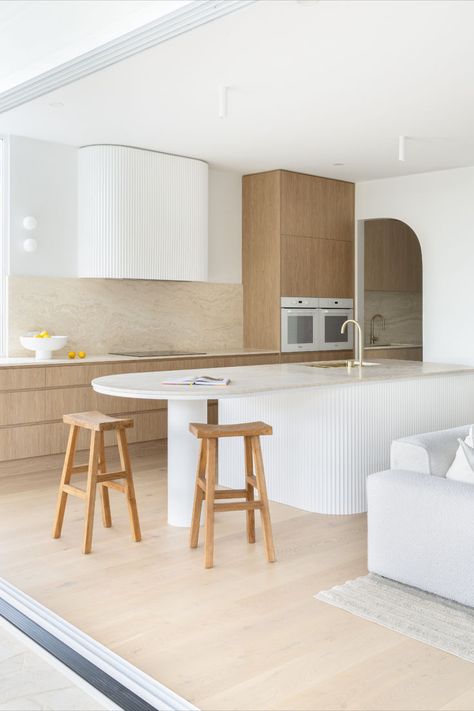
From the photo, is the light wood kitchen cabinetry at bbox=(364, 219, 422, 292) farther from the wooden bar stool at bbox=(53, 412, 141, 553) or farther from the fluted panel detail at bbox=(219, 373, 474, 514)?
the wooden bar stool at bbox=(53, 412, 141, 553)

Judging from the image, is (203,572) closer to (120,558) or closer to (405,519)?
(120,558)

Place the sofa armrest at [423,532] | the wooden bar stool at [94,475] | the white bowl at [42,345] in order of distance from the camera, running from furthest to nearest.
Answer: the white bowl at [42,345], the wooden bar stool at [94,475], the sofa armrest at [423,532]

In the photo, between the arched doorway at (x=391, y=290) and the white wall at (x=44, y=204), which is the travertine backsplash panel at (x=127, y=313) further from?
the arched doorway at (x=391, y=290)

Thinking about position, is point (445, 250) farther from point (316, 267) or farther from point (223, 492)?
point (223, 492)

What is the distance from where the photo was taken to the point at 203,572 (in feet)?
11.4

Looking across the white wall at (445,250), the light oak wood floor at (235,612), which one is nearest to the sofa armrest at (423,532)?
the light oak wood floor at (235,612)

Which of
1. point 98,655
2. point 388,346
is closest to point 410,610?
point 98,655

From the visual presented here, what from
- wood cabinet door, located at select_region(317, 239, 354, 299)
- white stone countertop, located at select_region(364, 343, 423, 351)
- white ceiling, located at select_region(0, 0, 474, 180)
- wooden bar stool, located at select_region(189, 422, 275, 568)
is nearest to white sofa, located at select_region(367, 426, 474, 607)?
wooden bar stool, located at select_region(189, 422, 275, 568)

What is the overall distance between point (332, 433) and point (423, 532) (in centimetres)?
131

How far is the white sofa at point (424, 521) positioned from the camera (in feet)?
9.90

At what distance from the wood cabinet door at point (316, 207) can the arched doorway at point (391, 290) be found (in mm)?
Answer: 641

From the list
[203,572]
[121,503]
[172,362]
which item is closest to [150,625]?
[203,572]

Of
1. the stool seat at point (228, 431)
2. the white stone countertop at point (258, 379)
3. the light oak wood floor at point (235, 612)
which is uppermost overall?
the white stone countertop at point (258, 379)

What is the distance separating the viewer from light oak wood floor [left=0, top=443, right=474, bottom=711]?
7.98ft
